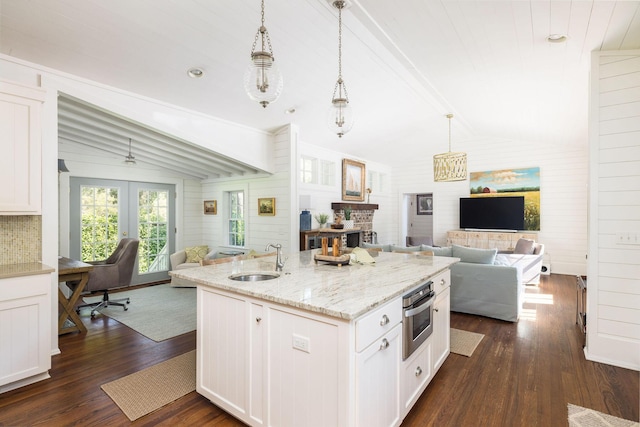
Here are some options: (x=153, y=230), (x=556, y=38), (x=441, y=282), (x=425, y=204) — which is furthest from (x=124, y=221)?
(x=425, y=204)

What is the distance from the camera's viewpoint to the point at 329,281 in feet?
6.98

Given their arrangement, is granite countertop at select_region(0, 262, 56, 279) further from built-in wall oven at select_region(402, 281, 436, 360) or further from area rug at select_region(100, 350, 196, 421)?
built-in wall oven at select_region(402, 281, 436, 360)

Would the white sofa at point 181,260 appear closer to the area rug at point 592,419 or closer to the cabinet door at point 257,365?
the cabinet door at point 257,365

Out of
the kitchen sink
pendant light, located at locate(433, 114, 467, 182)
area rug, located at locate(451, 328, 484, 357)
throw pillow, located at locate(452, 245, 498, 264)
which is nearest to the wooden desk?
the kitchen sink

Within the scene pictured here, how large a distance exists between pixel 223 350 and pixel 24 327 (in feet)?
5.62

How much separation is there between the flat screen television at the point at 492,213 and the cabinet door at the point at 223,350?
704cm

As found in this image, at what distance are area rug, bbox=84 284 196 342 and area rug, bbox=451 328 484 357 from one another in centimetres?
296

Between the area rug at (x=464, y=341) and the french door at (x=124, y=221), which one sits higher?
the french door at (x=124, y=221)

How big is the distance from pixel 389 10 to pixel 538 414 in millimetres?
3361

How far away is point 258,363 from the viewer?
190 centimetres

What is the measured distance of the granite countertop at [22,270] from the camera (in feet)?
7.93

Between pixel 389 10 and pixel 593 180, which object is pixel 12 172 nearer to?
pixel 389 10

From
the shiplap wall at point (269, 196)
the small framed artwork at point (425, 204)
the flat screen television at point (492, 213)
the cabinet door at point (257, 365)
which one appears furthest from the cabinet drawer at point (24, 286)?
the small framed artwork at point (425, 204)

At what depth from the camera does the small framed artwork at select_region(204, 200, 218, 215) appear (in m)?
6.90
